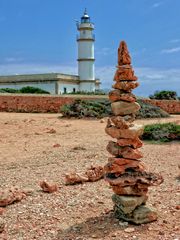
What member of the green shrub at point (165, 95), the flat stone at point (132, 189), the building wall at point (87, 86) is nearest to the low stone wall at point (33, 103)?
the green shrub at point (165, 95)

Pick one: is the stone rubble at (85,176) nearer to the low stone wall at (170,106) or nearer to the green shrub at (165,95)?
the low stone wall at (170,106)

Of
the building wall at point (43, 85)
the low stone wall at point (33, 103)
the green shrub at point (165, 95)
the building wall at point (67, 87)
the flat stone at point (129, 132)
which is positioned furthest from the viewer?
the building wall at point (67, 87)

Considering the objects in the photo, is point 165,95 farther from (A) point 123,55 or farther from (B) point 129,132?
(B) point 129,132

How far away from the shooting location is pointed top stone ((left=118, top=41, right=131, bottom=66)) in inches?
198

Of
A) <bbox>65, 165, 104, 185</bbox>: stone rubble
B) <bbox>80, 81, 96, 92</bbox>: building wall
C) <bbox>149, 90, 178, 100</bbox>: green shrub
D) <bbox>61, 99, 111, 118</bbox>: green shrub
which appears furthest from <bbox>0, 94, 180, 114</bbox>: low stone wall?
<bbox>80, 81, 96, 92</bbox>: building wall

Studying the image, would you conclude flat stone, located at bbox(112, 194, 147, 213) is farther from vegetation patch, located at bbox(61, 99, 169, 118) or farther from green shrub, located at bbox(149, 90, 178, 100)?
green shrub, located at bbox(149, 90, 178, 100)

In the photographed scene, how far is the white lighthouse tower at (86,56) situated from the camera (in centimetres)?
4588

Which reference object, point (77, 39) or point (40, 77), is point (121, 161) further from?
point (77, 39)

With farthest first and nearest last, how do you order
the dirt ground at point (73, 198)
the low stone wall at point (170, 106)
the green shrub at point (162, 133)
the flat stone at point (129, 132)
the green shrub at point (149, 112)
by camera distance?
the low stone wall at point (170, 106) < the green shrub at point (149, 112) < the green shrub at point (162, 133) < the flat stone at point (129, 132) < the dirt ground at point (73, 198)

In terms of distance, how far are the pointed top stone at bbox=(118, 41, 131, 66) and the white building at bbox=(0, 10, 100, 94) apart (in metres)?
38.2

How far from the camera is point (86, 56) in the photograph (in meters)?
46.0

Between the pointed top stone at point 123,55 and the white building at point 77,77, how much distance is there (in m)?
38.2

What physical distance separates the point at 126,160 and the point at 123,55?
131cm

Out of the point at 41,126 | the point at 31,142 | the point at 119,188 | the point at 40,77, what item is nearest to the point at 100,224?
the point at 119,188
